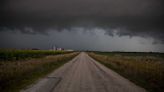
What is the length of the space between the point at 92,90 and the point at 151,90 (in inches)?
140

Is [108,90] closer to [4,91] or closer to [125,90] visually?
[125,90]

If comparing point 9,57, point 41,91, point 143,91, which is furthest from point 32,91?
point 9,57

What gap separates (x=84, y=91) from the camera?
1146 centimetres

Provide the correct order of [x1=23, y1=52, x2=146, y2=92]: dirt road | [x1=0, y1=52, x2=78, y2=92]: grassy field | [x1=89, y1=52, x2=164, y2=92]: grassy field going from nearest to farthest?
[x1=23, y1=52, x2=146, y2=92]: dirt road, [x1=0, y1=52, x2=78, y2=92]: grassy field, [x1=89, y1=52, x2=164, y2=92]: grassy field

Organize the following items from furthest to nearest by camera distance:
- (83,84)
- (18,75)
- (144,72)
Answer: (144,72), (18,75), (83,84)

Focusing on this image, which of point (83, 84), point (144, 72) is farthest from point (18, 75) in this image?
point (144, 72)

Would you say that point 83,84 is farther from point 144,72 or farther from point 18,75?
point 144,72

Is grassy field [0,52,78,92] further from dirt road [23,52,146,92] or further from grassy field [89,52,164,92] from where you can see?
grassy field [89,52,164,92]

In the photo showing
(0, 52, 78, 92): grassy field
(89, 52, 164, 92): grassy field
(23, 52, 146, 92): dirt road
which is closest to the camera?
(23, 52, 146, 92): dirt road

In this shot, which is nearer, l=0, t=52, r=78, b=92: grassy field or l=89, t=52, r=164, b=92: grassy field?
l=0, t=52, r=78, b=92: grassy field

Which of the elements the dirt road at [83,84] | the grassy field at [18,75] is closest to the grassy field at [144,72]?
the dirt road at [83,84]

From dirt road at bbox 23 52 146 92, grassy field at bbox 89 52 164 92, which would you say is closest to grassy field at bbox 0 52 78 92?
dirt road at bbox 23 52 146 92

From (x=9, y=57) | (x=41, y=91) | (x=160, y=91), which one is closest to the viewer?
(x=41, y=91)

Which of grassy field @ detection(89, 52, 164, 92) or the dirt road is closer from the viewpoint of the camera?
the dirt road
